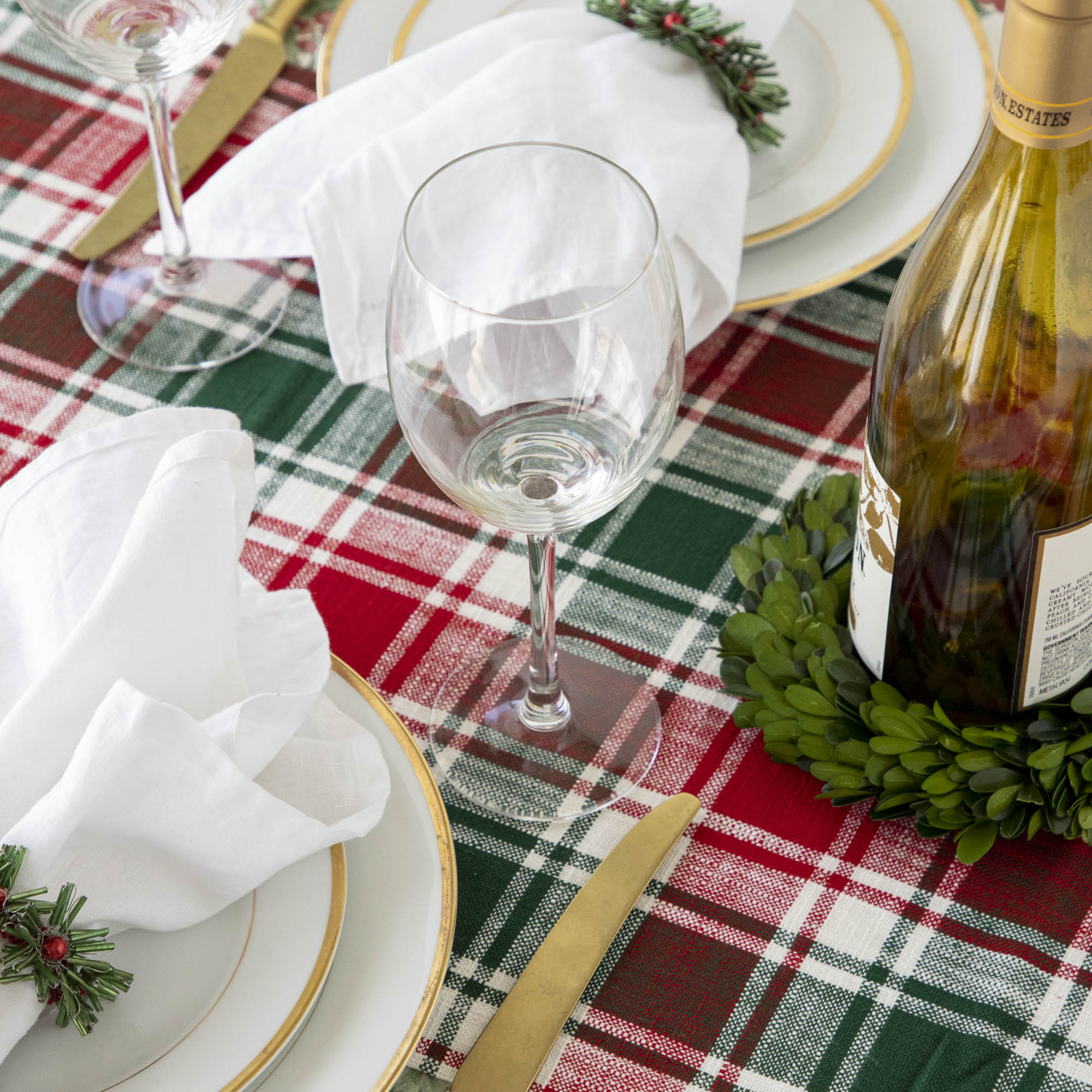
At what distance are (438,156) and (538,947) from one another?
0.42m

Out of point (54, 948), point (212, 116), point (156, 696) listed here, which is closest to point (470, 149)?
point (212, 116)

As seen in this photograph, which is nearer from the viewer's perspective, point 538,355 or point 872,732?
point 538,355

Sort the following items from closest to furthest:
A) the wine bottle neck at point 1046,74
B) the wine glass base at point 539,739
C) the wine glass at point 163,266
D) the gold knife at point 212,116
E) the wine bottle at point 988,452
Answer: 1. the wine bottle neck at point 1046,74
2. the wine bottle at point 988,452
3. the wine glass base at point 539,739
4. the wine glass at point 163,266
5. the gold knife at point 212,116

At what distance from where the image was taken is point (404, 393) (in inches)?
20.8

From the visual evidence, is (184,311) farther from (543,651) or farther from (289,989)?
(289,989)

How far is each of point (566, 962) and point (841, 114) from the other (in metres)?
0.53

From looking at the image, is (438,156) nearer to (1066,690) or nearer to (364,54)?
(364,54)

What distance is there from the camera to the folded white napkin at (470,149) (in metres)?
0.75

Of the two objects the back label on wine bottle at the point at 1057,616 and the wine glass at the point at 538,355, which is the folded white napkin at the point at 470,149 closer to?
the wine glass at the point at 538,355

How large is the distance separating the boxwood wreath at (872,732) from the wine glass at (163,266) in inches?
14.6

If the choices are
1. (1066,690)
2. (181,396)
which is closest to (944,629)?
(1066,690)

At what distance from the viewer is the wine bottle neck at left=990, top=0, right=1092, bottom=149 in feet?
1.35

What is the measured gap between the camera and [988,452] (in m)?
0.58

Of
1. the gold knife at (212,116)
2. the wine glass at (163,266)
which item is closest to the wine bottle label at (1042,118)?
the wine glass at (163,266)
